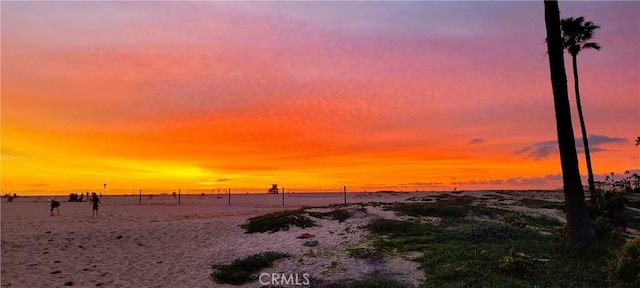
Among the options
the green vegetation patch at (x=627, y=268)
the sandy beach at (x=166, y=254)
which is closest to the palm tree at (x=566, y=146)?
the green vegetation patch at (x=627, y=268)

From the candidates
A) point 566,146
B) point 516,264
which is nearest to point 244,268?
point 516,264

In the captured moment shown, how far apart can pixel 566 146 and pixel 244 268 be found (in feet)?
42.1

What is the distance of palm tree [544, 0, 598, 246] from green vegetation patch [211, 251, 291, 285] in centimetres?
1095

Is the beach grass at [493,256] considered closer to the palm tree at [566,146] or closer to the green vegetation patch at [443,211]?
the palm tree at [566,146]

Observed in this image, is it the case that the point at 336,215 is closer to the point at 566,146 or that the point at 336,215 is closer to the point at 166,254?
the point at 166,254

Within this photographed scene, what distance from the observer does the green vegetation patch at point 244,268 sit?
15.3 metres

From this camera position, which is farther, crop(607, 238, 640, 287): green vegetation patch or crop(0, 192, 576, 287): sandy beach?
crop(0, 192, 576, 287): sandy beach

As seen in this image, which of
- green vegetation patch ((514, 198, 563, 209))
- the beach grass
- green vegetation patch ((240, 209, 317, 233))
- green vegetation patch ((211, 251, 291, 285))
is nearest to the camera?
Result: the beach grass

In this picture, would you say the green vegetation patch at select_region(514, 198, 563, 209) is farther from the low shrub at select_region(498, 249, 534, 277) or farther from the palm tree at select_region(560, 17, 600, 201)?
the low shrub at select_region(498, 249, 534, 277)

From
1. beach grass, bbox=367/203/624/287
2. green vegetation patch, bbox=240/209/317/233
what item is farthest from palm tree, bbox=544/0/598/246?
green vegetation patch, bbox=240/209/317/233

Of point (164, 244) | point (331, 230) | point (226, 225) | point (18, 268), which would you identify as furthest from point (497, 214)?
point (18, 268)

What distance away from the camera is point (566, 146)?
15.8 m

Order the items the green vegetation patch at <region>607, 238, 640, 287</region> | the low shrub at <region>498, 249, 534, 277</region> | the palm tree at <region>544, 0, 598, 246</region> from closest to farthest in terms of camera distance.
Answer: 1. the green vegetation patch at <region>607, 238, 640, 287</region>
2. the low shrub at <region>498, 249, 534, 277</region>
3. the palm tree at <region>544, 0, 598, 246</region>

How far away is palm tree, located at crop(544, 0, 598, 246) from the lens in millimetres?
15617
